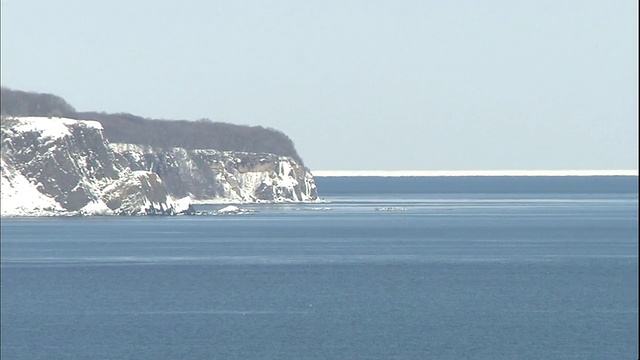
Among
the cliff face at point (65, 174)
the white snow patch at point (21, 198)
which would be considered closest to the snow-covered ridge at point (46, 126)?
the cliff face at point (65, 174)

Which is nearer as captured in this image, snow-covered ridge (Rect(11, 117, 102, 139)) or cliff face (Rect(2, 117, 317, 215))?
cliff face (Rect(2, 117, 317, 215))

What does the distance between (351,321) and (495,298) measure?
42.6 feet

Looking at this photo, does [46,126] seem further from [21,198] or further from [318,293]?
[318,293]

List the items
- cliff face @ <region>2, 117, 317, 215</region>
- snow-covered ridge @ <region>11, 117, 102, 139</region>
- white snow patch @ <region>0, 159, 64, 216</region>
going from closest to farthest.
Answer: white snow patch @ <region>0, 159, 64, 216</region>, cliff face @ <region>2, 117, 317, 215</region>, snow-covered ridge @ <region>11, 117, 102, 139</region>

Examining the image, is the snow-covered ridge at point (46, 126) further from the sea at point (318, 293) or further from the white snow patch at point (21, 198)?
the sea at point (318, 293)

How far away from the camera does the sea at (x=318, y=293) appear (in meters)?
56.8

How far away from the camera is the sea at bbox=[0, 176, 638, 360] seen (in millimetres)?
56750

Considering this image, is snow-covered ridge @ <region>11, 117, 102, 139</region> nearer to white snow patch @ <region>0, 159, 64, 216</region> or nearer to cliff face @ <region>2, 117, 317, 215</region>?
cliff face @ <region>2, 117, 317, 215</region>

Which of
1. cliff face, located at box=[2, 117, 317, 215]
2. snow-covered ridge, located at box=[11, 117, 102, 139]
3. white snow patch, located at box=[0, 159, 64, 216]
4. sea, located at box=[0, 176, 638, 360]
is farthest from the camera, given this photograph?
snow-covered ridge, located at box=[11, 117, 102, 139]

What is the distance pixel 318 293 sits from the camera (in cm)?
7681

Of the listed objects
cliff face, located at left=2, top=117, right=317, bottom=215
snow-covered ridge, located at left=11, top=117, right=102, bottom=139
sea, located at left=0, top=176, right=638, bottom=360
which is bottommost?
sea, located at left=0, top=176, right=638, bottom=360

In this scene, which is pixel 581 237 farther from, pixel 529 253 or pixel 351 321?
pixel 351 321

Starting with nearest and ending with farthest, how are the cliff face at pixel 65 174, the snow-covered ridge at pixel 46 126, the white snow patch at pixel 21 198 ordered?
the white snow patch at pixel 21 198
the cliff face at pixel 65 174
the snow-covered ridge at pixel 46 126

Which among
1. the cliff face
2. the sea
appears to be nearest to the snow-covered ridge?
the cliff face
